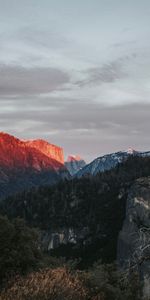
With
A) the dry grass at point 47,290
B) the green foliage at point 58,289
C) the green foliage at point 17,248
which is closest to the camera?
the dry grass at point 47,290

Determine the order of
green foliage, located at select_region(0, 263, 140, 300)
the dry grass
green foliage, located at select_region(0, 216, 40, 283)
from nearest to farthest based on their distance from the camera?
the dry grass
green foliage, located at select_region(0, 263, 140, 300)
green foliage, located at select_region(0, 216, 40, 283)

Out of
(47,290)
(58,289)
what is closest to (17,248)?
(58,289)

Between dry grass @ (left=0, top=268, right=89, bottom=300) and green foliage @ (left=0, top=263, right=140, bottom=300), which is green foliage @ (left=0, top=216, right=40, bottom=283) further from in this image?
dry grass @ (left=0, top=268, right=89, bottom=300)

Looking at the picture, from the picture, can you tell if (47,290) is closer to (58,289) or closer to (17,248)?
(58,289)

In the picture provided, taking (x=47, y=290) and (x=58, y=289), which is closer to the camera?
(x=47, y=290)

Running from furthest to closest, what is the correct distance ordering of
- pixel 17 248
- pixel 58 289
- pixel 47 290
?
pixel 17 248
pixel 58 289
pixel 47 290

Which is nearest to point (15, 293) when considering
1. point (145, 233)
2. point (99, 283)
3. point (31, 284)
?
point (31, 284)

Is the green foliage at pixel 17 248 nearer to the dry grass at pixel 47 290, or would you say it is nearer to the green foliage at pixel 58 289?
the green foliage at pixel 58 289

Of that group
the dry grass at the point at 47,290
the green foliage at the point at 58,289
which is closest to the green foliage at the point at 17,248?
the green foliage at the point at 58,289

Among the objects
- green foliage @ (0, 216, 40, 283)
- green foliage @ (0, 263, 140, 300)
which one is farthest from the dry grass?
green foliage @ (0, 216, 40, 283)

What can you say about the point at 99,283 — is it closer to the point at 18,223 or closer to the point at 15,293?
the point at 15,293

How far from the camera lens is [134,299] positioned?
5806 centimetres

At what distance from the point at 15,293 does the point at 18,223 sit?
3657 centimetres

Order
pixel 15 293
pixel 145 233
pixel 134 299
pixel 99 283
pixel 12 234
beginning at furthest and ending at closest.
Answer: pixel 12 234 → pixel 134 299 → pixel 99 283 → pixel 15 293 → pixel 145 233
